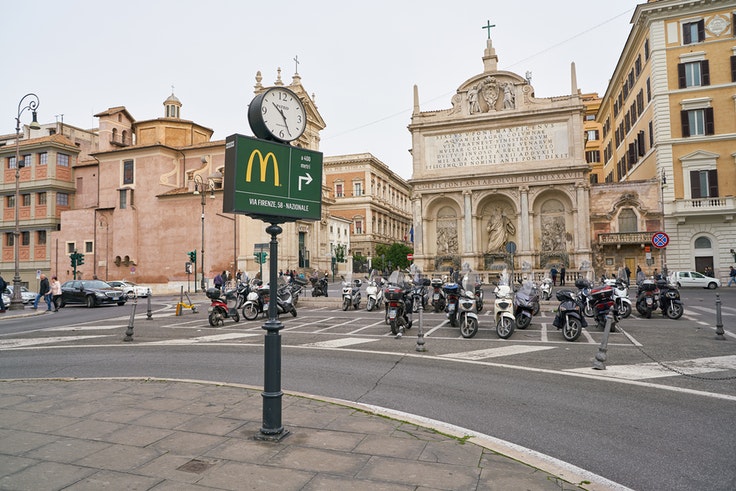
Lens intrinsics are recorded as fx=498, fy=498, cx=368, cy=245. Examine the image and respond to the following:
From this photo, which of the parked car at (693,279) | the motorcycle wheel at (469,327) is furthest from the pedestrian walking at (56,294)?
the parked car at (693,279)

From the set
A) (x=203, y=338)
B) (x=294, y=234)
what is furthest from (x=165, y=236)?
(x=203, y=338)

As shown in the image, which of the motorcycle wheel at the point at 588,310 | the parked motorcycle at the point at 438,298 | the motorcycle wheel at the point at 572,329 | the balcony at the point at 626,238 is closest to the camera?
the motorcycle wheel at the point at 572,329

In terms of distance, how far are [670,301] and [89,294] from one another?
25.9m

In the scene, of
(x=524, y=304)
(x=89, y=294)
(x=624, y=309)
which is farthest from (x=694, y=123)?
(x=89, y=294)

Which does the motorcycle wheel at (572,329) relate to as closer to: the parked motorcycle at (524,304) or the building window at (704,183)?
the parked motorcycle at (524,304)

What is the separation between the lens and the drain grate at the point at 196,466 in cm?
377

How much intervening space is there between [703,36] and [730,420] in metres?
40.5

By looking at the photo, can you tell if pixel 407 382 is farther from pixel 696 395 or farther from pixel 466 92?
pixel 466 92

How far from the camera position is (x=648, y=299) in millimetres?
15461

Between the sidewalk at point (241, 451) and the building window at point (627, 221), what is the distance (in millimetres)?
39796

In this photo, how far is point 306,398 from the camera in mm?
6055

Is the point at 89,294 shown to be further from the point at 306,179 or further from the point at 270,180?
the point at 270,180

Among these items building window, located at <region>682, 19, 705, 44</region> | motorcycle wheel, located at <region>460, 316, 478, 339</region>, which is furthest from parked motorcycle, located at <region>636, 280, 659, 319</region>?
building window, located at <region>682, 19, 705, 44</region>

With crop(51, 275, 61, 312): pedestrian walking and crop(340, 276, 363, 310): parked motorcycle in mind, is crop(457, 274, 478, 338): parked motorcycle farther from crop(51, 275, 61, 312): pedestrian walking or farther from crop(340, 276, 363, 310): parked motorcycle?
crop(51, 275, 61, 312): pedestrian walking
